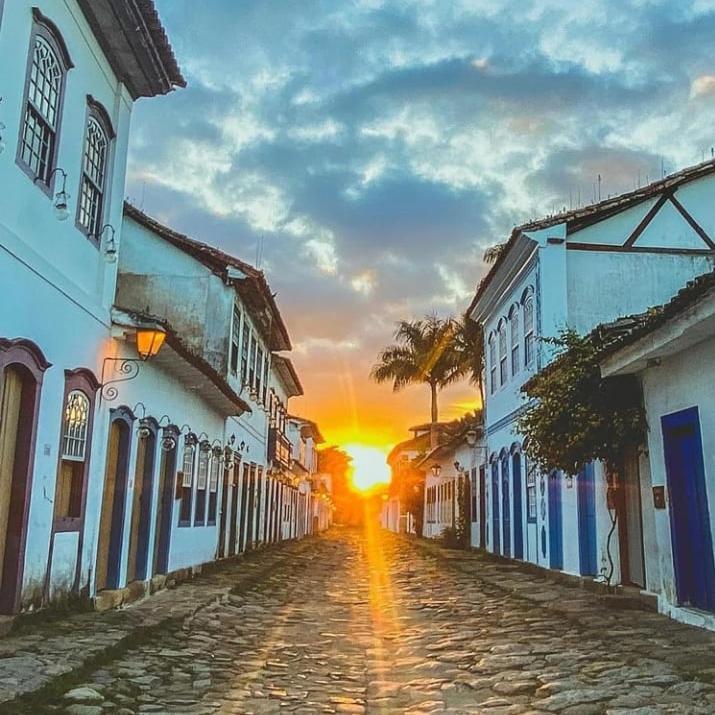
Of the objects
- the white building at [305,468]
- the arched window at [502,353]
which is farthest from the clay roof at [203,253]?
the white building at [305,468]

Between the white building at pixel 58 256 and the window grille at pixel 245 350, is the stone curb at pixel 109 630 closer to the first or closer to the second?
the white building at pixel 58 256

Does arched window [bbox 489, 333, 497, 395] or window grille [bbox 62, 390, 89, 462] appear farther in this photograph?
arched window [bbox 489, 333, 497, 395]

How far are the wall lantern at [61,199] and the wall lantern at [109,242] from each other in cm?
134

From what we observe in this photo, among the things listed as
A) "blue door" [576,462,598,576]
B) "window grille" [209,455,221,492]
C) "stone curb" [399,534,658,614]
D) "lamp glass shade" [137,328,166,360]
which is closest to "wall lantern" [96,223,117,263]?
"lamp glass shade" [137,328,166,360]

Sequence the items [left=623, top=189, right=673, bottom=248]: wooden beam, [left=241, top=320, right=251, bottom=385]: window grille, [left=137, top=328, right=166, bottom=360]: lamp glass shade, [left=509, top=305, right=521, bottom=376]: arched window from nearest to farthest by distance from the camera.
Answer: [left=137, top=328, right=166, bottom=360]: lamp glass shade < [left=623, top=189, right=673, bottom=248]: wooden beam < [left=509, top=305, right=521, bottom=376]: arched window < [left=241, top=320, right=251, bottom=385]: window grille

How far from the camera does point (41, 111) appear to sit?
27.0 ft

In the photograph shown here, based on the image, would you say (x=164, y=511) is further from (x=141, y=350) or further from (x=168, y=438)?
(x=141, y=350)

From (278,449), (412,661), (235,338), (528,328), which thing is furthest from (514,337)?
(278,449)

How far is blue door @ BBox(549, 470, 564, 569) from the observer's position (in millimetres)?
15062

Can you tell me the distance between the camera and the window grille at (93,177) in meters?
9.65

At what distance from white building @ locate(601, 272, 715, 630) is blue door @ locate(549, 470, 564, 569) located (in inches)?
177

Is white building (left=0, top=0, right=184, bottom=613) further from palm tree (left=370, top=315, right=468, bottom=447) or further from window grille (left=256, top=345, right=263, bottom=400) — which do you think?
palm tree (left=370, top=315, right=468, bottom=447)

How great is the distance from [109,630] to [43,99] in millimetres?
5296

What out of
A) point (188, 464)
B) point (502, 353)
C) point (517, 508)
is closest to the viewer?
point (188, 464)
